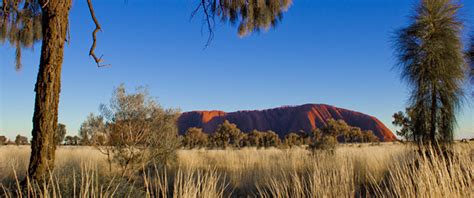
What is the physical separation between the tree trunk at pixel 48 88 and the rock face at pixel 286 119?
86.0 metres

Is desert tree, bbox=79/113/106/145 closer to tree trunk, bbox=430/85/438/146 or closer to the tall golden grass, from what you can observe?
the tall golden grass

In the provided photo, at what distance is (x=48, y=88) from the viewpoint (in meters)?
4.46

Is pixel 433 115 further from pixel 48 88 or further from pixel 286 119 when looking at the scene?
pixel 286 119

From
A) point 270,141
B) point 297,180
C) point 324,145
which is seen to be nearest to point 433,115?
point 297,180

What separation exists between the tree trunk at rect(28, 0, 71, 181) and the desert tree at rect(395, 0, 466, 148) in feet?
16.4

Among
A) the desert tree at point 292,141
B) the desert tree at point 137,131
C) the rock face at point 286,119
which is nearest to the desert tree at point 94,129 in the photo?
the desert tree at point 137,131

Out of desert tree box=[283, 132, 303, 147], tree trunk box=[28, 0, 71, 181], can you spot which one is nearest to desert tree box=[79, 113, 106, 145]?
tree trunk box=[28, 0, 71, 181]

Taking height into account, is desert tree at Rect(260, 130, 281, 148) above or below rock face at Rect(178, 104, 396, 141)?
below

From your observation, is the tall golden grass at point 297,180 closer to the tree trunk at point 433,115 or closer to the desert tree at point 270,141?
the tree trunk at point 433,115

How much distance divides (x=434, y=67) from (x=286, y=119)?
88.7 m

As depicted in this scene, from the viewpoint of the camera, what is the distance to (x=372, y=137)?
52.5 meters

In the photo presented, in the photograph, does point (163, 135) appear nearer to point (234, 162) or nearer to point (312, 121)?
point (234, 162)

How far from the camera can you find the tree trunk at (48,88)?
439 centimetres

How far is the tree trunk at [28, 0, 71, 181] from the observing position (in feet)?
14.4
